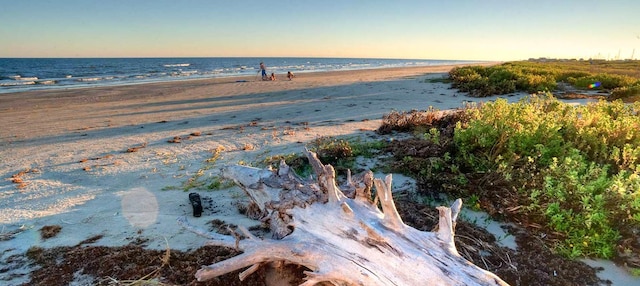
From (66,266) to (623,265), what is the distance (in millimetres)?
4706

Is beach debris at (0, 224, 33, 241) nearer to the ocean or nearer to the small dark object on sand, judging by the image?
the small dark object on sand

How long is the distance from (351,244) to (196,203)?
2365 mm

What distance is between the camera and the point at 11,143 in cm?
781

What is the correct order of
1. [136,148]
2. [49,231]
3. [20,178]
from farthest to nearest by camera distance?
[136,148] → [20,178] → [49,231]

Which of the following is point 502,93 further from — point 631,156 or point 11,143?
point 11,143

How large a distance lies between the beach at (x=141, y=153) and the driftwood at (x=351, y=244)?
103 centimetres

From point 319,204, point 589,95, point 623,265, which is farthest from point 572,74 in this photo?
point 319,204

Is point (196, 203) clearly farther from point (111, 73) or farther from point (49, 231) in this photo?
point (111, 73)

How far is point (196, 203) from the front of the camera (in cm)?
414

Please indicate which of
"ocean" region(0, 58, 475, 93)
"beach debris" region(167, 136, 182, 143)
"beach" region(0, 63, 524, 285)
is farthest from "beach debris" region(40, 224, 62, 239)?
"ocean" region(0, 58, 475, 93)

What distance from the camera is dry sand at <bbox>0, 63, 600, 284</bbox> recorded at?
393cm

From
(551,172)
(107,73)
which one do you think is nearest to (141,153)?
(551,172)

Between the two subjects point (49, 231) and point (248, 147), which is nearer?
point (49, 231)

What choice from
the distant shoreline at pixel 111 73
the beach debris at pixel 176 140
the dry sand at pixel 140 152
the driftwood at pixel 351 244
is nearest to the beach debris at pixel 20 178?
the dry sand at pixel 140 152
